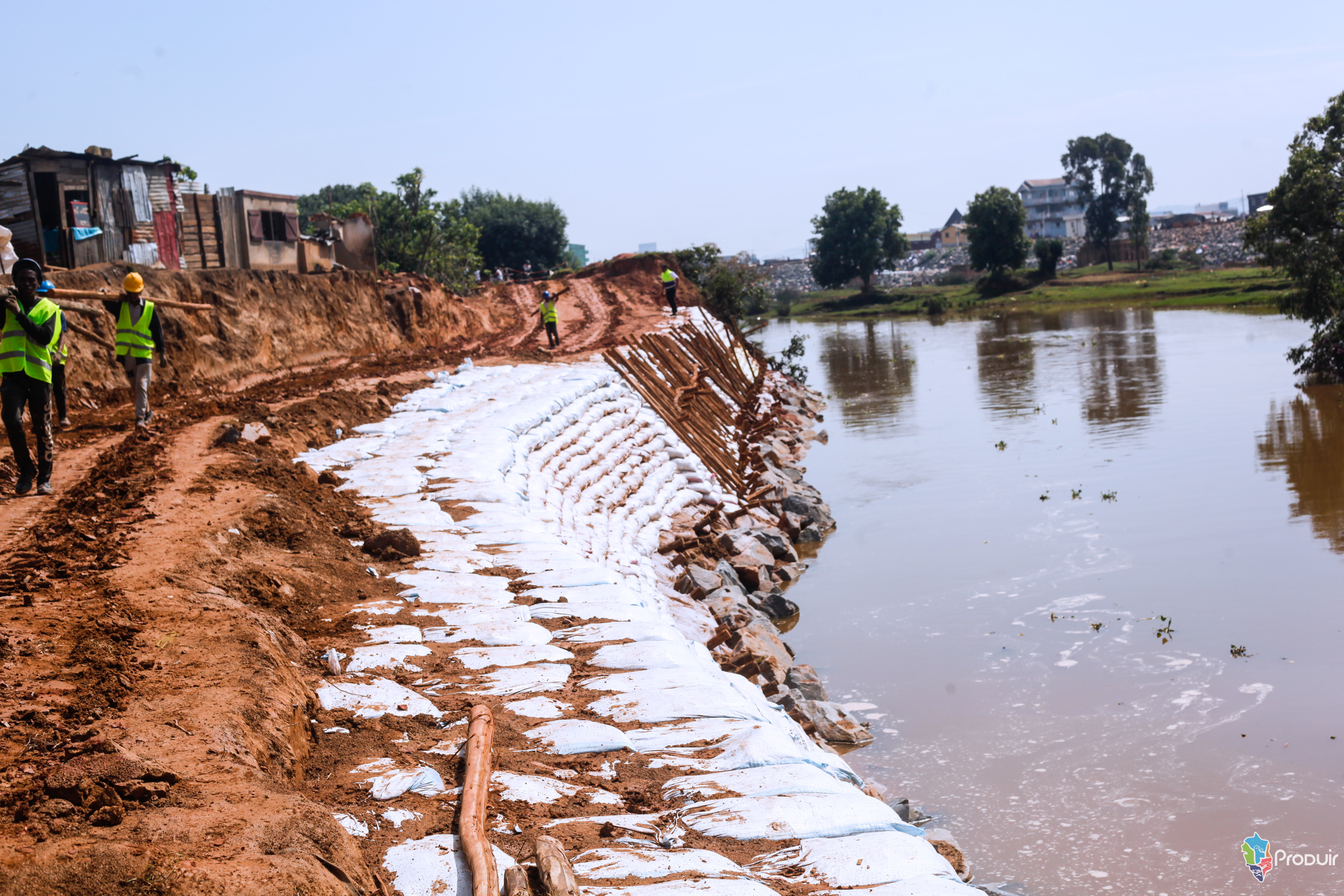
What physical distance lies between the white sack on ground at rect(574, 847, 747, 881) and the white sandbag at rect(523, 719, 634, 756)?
77 centimetres

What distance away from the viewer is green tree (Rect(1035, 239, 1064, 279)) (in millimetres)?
52312

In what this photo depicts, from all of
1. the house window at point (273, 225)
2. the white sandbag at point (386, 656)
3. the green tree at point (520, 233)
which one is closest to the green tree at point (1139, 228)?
the green tree at point (520, 233)

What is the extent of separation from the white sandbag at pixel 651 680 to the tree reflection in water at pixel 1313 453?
8.44 m

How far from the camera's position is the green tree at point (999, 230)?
51.6 meters

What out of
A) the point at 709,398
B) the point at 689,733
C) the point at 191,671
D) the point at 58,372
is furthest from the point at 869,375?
the point at 191,671

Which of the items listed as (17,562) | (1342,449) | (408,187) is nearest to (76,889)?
(17,562)

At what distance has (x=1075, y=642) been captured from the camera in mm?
8211

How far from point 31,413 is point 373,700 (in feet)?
12.8

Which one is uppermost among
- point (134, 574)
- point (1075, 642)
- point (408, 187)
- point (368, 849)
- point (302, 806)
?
point (408, 187)

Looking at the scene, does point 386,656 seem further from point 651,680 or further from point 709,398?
point 709,398

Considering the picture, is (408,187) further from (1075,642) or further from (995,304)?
(995,304)

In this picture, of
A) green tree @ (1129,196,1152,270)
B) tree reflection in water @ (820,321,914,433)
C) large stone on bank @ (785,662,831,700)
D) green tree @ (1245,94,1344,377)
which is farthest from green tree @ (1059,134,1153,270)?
large stone on bank @ (785,662,831,700)

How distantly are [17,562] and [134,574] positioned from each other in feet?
2.21

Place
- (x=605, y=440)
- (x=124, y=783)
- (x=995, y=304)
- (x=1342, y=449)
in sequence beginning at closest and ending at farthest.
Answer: (x=124, y=783) < (x=605, y=440) < (x=1342, y=449) < (x=995, y=304)
